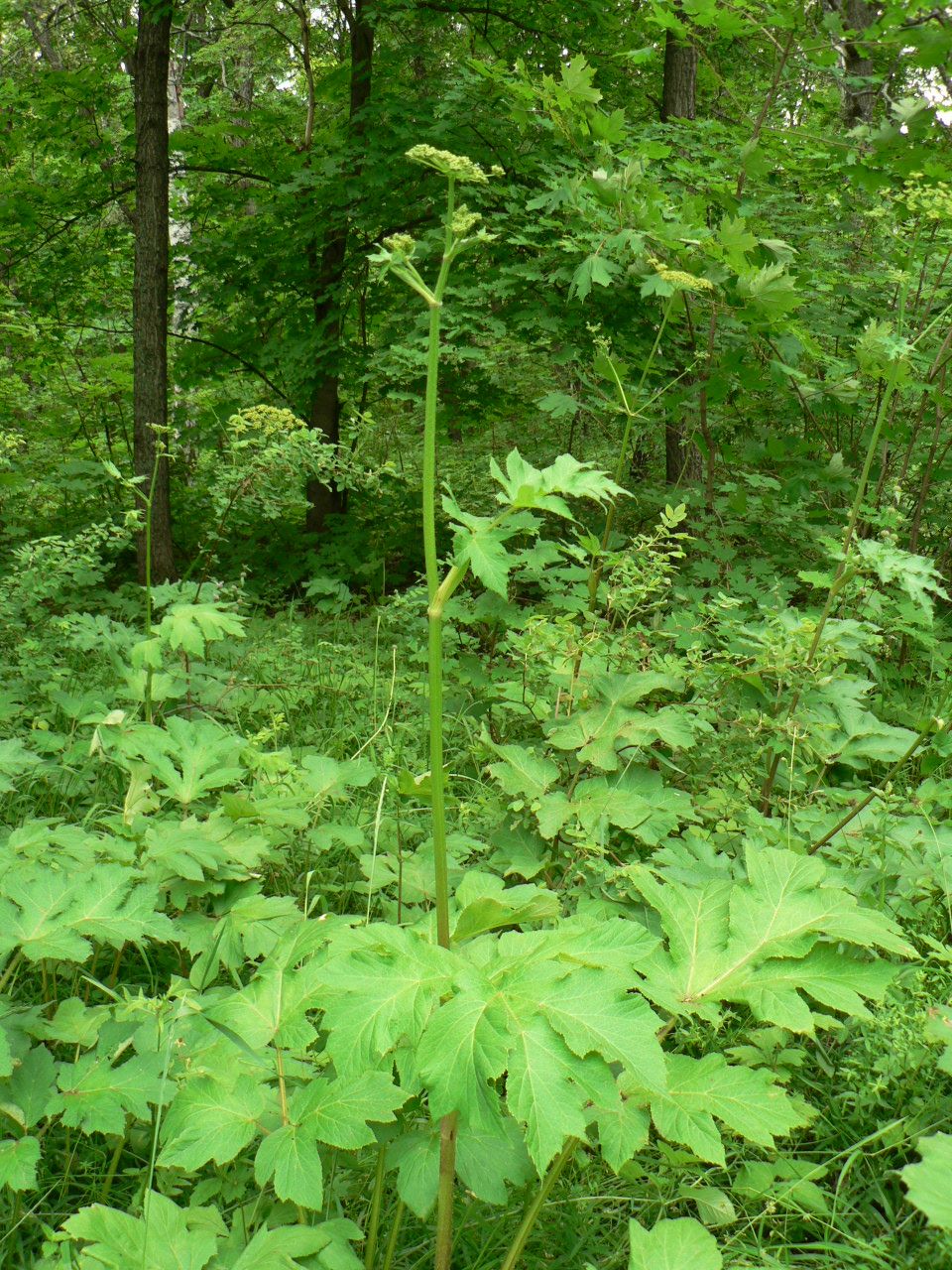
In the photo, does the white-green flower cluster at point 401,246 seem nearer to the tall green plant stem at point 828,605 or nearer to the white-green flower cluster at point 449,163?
the white-green flower cluster at point 449,163

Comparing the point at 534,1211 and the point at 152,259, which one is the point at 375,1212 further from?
the point at 152,259

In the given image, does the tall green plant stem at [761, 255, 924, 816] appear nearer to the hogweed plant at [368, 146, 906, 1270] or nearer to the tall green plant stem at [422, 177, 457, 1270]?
the hogweed plant at [368, 146, 906, 1270]

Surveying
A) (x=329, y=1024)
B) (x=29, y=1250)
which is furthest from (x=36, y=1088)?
(x=329, y=1024)

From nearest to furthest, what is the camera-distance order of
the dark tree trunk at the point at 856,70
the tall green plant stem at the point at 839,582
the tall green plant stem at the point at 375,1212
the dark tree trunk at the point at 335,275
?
the tall green plant stem at the point at 375,1212 < the tall green plant stem at the point at 839,582 < the dark tree trunk at the point at 856,70 < the dark tree trunk at the point at 335,275

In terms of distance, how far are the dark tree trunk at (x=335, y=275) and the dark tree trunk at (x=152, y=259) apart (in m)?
1.04

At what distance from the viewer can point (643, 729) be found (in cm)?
223

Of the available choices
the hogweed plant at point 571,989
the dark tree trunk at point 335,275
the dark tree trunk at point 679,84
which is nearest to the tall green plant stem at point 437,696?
the hogweed plant at point 571,989

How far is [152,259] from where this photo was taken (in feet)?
17.4

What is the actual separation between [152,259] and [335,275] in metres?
1.39

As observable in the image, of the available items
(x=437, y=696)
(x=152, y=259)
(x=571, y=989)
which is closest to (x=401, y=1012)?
(x=571, y=989)

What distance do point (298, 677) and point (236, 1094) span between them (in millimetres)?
2802

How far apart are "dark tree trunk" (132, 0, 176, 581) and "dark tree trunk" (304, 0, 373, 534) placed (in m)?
1.04

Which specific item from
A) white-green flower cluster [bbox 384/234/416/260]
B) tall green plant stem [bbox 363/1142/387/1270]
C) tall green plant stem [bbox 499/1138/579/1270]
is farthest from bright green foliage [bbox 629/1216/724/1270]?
white-green flower cluster [bbox 384/234/416/260]

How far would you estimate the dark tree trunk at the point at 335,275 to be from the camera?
5.84 m
